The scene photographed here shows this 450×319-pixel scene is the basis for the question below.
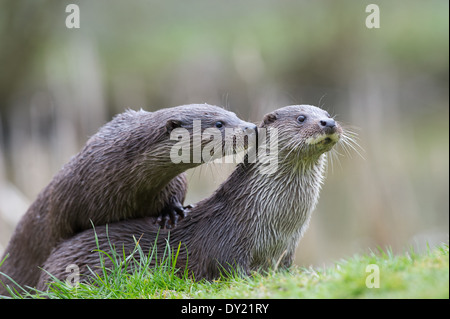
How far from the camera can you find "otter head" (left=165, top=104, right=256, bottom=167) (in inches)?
173

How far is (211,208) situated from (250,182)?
1.16 feet

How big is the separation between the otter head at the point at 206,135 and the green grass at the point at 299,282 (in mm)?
693

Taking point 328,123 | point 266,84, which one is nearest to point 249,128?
point 328,123

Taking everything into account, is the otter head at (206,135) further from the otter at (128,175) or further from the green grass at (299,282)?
the green grass at (299,282)

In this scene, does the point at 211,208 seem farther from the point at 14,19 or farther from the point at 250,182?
the point at 14,19

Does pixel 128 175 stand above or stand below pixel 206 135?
below

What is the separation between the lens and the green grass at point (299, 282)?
3.02 metres

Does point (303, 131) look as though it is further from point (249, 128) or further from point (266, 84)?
point (266, 84)

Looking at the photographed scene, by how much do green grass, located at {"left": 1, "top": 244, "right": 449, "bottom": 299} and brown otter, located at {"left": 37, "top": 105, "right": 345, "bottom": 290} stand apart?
5.8 inches

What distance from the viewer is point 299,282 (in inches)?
137

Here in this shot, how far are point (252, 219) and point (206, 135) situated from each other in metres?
0.64

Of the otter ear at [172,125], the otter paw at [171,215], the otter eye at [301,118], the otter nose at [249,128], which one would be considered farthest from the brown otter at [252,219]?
the otter ear at [172,125]

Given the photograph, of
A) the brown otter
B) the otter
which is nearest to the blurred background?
the otter

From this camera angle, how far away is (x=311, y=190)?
178 inches
